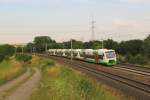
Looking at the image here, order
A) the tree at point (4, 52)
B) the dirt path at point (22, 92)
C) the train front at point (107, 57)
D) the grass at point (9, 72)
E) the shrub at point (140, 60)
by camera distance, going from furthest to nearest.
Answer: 1. the tree at point (4, 52)
2. the shrub at point (140, 60)
3. the train front at point (107, 57)
4. the grass at point (9, 72)
5. the dirt path at point (22, 92)

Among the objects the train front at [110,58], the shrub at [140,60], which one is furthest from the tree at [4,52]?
the train front at [110,58]

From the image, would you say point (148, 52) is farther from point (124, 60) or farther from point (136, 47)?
point (136, 47)

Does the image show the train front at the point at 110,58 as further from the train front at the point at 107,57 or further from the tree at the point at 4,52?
the tree at the point at 4,52

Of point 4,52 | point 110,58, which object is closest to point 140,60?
point 110,58

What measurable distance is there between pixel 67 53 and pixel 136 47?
26626 mm

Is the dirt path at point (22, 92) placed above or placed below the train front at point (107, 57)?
below

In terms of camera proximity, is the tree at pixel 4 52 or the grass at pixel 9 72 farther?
the tree at pixel 4 52

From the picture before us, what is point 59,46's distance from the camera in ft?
638

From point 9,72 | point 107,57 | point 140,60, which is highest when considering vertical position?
point 107,57

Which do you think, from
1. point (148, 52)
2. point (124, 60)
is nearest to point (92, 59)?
point (124, 60)

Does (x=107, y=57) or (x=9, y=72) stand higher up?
(x=107, y=57)

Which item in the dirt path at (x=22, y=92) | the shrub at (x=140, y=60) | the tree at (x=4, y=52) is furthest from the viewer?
the tree at (x=4, y=52)

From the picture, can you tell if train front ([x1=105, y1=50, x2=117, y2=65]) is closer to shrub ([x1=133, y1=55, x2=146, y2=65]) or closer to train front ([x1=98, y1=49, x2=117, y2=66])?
train front ([x1=98, y1=49, x2=117, y2=66])

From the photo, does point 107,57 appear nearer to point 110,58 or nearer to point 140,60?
point 110,58
